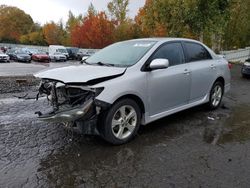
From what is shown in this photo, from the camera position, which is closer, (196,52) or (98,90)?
(98,90)

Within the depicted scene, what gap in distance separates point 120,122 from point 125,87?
0.56m

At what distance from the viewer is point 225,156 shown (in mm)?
4234

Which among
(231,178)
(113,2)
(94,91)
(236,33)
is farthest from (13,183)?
(113,2)

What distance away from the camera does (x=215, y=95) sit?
272 inches

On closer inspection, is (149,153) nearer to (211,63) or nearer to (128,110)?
(128,110)

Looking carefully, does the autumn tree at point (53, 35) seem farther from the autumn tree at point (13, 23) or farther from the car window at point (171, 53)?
the car window at point (171, 53)

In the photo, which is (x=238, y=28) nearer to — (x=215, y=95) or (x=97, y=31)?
(x=97, y=31)

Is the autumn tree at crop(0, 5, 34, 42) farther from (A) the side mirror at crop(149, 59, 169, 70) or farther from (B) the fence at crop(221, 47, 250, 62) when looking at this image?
(A) the side mirror at crop(149, 59, 169, 70)

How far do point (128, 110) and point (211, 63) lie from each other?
288 centimetres

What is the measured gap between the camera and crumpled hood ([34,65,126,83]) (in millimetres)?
4258

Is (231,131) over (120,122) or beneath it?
beneath

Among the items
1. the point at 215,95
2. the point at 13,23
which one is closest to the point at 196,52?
the point at 215,95

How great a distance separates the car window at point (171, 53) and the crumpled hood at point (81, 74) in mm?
929

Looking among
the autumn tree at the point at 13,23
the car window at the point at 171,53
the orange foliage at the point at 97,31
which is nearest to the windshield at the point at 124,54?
the car window at the point at 171,53
